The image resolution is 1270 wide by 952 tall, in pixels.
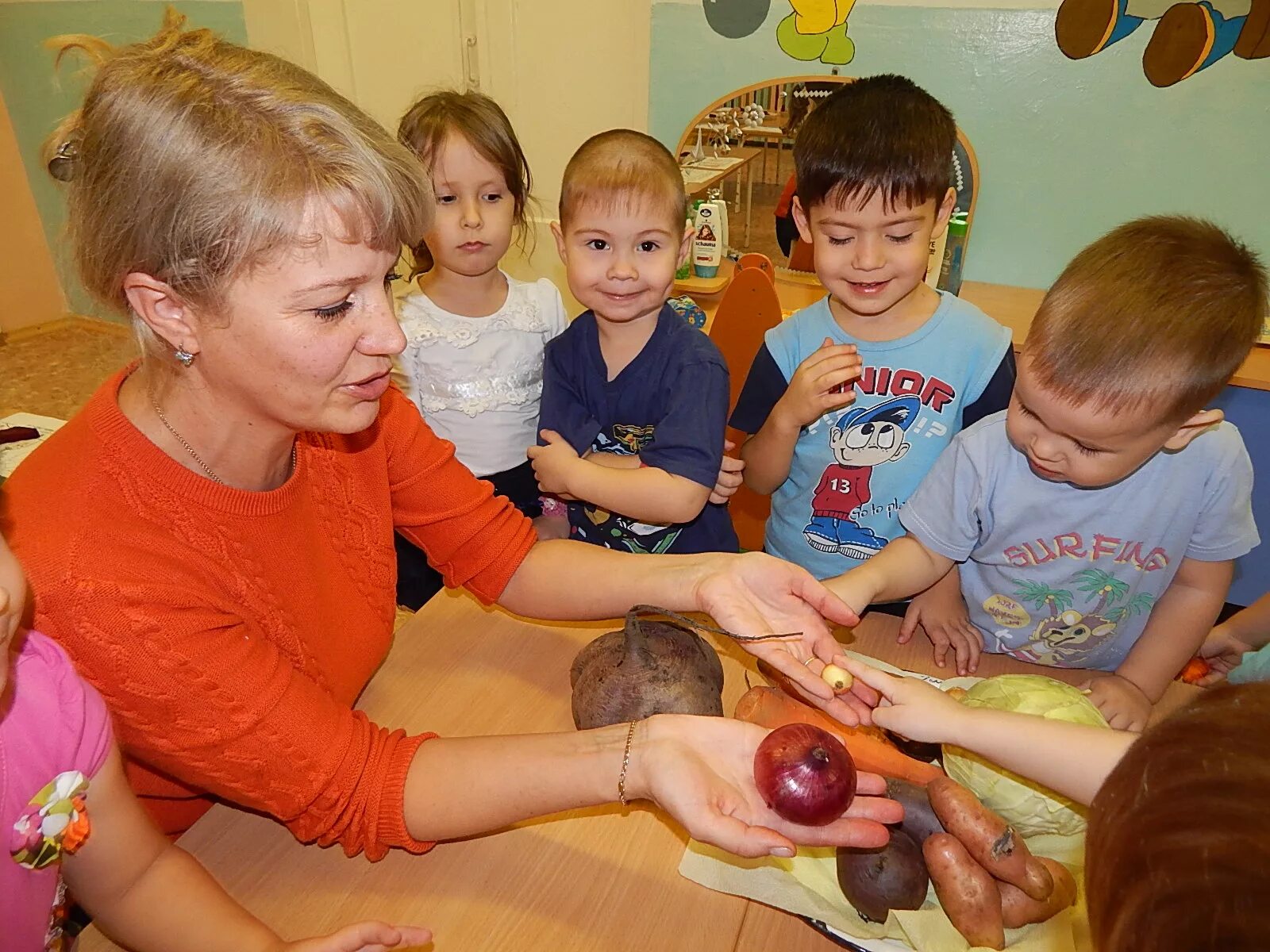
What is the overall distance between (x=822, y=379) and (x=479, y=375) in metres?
0.76

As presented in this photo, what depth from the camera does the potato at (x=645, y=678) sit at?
0.98 meters

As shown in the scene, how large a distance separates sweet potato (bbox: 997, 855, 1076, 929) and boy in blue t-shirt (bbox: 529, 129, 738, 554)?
76 cm

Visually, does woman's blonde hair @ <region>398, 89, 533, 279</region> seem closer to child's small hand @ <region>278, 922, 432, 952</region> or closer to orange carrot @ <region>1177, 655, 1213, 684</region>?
child's small hand @ <region>278, 922, 432, 952</region>

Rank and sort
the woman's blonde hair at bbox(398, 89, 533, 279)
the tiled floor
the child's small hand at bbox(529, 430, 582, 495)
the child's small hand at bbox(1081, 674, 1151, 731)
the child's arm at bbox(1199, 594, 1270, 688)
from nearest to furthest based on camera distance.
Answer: the child's small hand at bbox(1081, 674, 1151, 731), the child's arm at bbox(1199, 594, 1270, 688), the child's small hand at bbox(529, 430, 582, 495), the woman's blonde hair at bbox(398, 89, 533, 279), the tiled floor

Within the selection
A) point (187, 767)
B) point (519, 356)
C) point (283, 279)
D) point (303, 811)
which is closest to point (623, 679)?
point (303, 811)

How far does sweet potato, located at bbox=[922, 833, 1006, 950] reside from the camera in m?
0.77

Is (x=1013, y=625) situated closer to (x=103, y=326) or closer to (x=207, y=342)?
(x=207, y=342)

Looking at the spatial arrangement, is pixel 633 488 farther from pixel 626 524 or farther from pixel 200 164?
pixel 200 164

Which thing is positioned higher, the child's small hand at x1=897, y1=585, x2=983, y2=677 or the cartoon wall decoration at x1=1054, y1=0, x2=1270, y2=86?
the cartoon wall decoration at x1=1054, y1=0, x2=1270, y2=86

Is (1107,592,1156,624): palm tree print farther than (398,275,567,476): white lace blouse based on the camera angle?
No

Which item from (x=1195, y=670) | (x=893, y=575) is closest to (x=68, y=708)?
(x=893, y=575)

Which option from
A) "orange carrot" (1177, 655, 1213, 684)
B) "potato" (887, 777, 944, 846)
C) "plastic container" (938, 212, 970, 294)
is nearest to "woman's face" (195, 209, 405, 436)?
"potato" (887, 777, 944, 846)

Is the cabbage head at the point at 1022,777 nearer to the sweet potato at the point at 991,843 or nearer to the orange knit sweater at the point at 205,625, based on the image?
the sweet potato at the point at 991,843

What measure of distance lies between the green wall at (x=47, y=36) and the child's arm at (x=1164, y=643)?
14.0 feet
